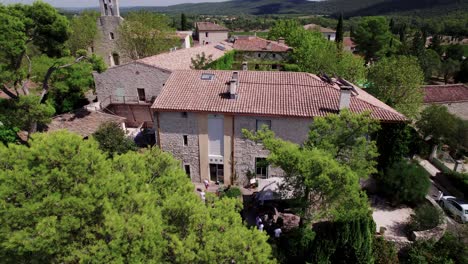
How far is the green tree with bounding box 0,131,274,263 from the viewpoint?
9.59 metres

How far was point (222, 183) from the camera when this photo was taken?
26000 mm

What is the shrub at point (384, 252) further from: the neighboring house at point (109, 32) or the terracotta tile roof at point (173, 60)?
the neighboring house at point (109, 32)

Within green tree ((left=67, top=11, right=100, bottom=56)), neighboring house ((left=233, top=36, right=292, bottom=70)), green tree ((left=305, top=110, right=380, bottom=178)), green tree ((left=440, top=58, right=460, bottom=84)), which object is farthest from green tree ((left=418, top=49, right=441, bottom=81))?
green tree ((left=67, top=11, right=100, bottom=56))

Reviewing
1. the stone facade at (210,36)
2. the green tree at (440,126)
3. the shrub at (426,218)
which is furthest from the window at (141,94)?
the stone facade at (210,36)

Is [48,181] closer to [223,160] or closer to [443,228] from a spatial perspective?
[223,160]

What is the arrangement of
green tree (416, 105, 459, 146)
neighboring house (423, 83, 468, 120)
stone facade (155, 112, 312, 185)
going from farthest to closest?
neighboring house (423, 83, 468, 120) → green tree (416, 105, 459, 146) → stone facade (155, 112, 312, 185)

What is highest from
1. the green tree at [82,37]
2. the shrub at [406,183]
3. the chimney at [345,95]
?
the green tree at [82,37]

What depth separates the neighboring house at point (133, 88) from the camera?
105 ft

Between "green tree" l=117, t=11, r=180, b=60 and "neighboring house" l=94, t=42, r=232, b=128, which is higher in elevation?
"green tree" l=117, t=11, r=180, b=60

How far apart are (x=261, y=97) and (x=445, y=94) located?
31807 millimetres

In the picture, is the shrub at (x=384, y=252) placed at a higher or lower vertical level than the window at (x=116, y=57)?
lower

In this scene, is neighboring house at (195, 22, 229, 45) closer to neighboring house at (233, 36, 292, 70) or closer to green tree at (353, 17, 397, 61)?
neighboring house at (233, 36, 292, 70)

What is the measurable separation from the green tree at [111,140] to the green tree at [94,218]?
13548 mm

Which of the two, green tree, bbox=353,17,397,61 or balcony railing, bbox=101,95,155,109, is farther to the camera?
green tree, bbox=353,17,397,61
